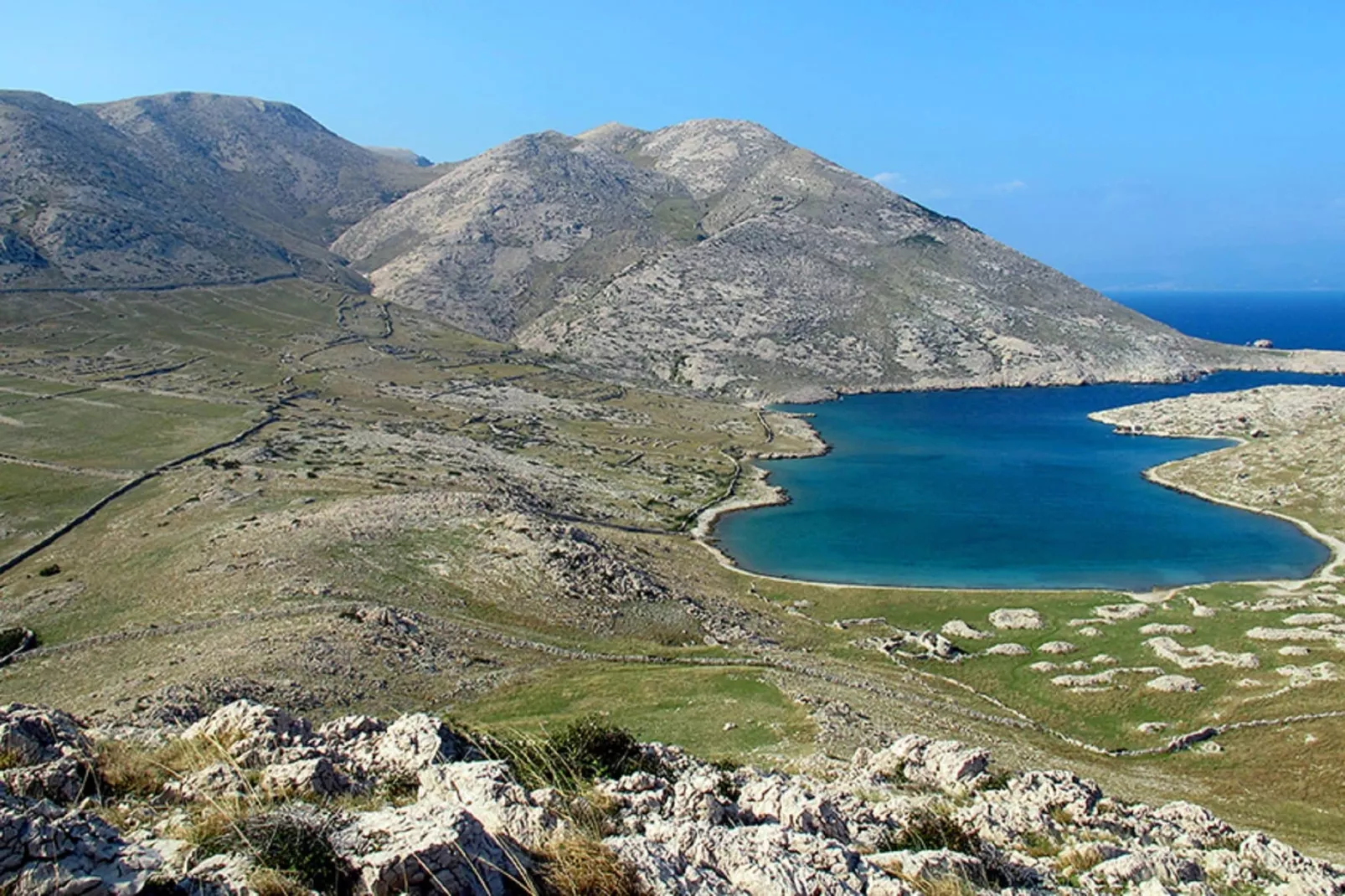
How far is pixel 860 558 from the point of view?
279ft

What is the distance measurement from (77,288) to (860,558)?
172373 millimetres

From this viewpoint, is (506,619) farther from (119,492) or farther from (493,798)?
(119,492)

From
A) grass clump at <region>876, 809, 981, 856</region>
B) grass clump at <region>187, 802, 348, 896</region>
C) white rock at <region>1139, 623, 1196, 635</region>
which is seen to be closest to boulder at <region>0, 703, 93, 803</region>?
grass clump at <region>187, 802, 348, 896</region>

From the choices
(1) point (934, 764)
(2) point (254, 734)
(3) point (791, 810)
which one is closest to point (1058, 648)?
(1) point (934, 764)

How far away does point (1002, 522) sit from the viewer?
99938 millimetres

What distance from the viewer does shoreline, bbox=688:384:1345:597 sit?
70625 millimetres

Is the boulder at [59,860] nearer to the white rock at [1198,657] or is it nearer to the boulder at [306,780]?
the boulder at [306,780]

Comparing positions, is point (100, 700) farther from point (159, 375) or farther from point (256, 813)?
point (159, 375)

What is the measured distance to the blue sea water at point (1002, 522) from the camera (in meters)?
80.1

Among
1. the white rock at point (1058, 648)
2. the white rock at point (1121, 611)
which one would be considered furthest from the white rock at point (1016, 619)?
the white rock at point (1058, 648)

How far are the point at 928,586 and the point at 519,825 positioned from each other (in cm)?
6768

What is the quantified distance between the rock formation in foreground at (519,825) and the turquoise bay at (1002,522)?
6041 cm

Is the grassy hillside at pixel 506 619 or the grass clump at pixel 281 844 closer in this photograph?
the grass clump at pixel 281 844

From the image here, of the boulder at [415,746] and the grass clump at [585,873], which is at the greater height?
the grass clump at [585,873]
